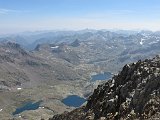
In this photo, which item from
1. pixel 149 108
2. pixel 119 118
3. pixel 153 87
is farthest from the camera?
pixel 153 87

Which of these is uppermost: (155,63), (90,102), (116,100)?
(155,63)

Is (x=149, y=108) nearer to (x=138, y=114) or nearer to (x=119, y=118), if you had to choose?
(x=138, y=114)

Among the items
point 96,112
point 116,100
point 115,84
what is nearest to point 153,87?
point 116,100

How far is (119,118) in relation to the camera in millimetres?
47281

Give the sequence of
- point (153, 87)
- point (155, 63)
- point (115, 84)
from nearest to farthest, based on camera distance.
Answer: point (153, 87) < point (155, 63) < point (115, 84)

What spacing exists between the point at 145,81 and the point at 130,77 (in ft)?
43.9

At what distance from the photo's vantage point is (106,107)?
197 ft

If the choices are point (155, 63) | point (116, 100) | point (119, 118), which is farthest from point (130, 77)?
point (119, 118)

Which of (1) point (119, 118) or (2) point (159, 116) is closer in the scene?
(2) point (159, 116)

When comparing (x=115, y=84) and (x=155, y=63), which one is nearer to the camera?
(x=155, y=63)

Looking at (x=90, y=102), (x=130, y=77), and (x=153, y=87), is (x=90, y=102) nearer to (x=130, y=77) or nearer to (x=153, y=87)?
(x=130, y=77)

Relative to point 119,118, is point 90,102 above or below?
below

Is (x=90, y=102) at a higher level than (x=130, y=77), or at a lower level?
lower

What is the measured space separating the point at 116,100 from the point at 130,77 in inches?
511
